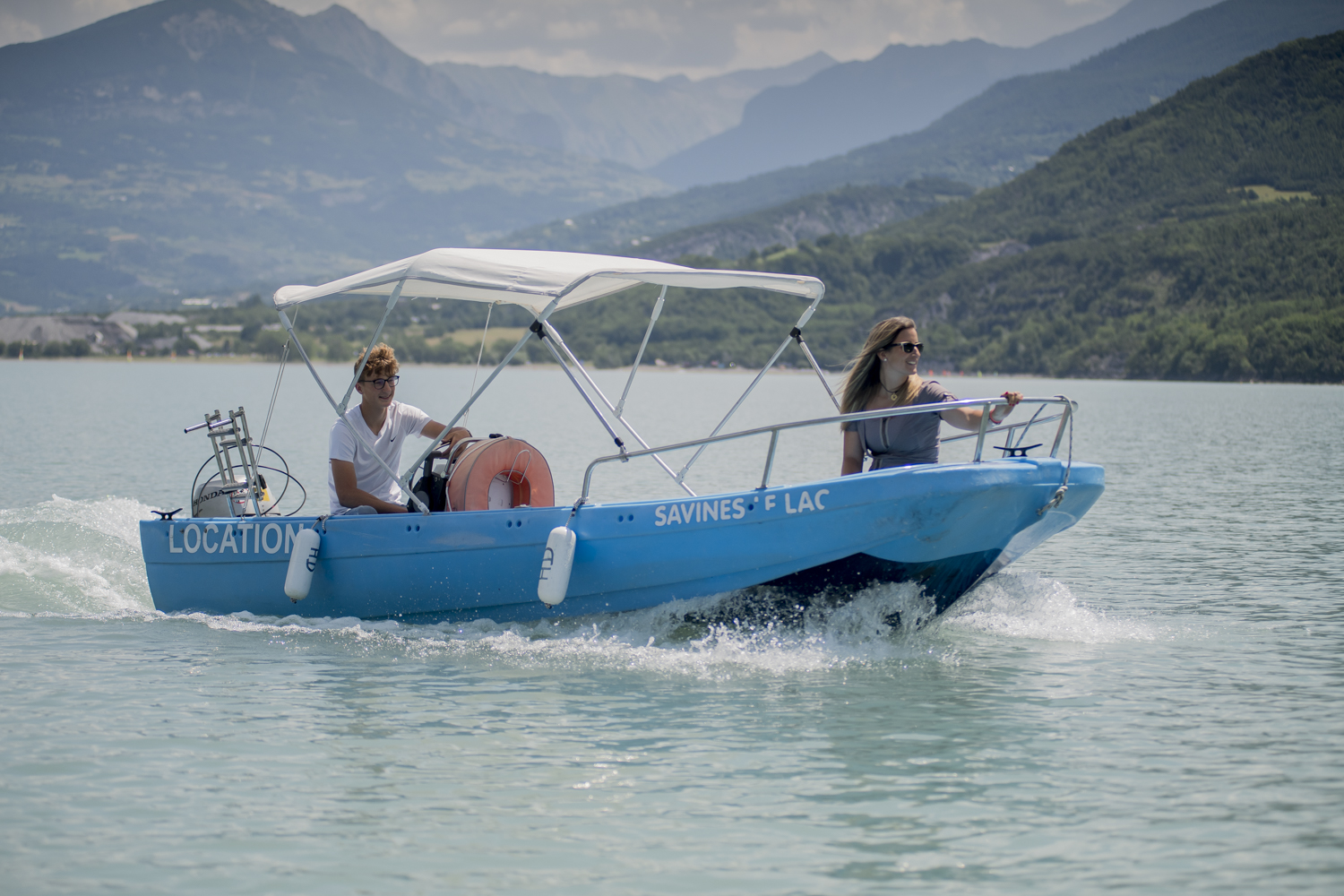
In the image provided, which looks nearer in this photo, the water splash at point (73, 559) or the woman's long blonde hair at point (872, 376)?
the woman's long blonde hair at point (872, 376)

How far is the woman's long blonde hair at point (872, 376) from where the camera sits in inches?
300

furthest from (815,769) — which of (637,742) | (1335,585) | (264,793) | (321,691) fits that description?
(1335,585)

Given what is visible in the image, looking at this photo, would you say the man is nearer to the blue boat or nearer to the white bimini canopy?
the blue boat

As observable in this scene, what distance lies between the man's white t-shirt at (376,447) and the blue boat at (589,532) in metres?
0.20

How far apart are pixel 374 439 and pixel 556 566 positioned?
5.97ft

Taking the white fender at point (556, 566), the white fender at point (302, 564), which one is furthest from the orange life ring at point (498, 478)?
the white fender at point (302, 564)

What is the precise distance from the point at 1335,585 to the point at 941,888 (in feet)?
27.2

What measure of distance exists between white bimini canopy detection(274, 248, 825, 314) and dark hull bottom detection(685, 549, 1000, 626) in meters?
2.03

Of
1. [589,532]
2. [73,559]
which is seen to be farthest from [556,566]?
[73,559]

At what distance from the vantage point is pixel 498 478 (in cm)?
893

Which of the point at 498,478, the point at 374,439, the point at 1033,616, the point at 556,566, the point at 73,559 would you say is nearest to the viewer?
the point at 556,566

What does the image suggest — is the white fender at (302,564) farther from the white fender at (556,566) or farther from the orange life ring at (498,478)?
the white fender at (556,566)

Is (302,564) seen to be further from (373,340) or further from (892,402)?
(892,402)

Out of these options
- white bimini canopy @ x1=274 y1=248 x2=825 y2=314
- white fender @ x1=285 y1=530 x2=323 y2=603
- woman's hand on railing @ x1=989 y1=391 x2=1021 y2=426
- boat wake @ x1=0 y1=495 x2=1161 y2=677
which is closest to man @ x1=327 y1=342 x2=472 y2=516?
white fender @ x1=285 y1=530 x2=323 y2=603
